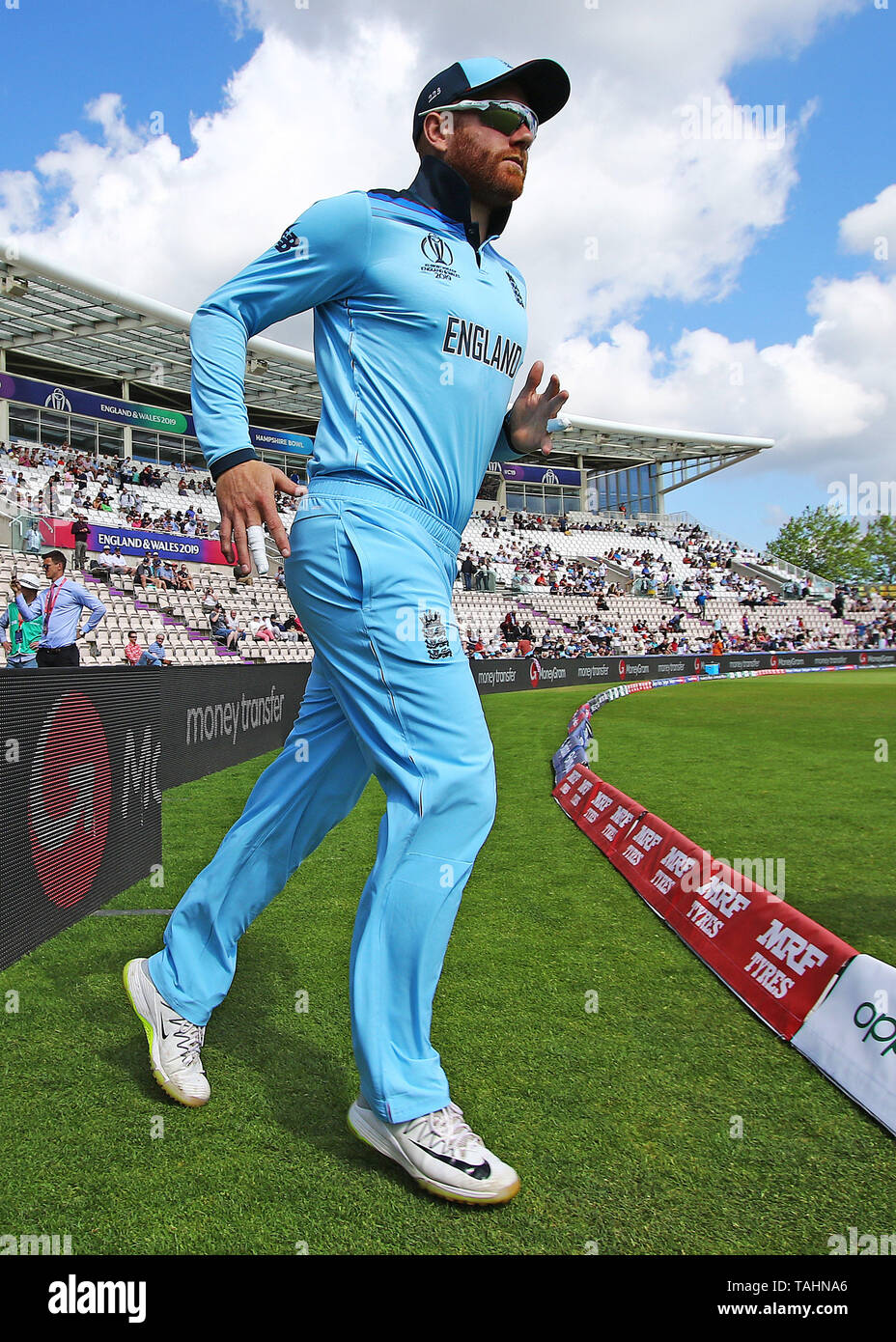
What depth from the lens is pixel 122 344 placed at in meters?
32.6

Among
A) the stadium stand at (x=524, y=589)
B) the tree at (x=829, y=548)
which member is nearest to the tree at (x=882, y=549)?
the tree at (x=829, y=548)

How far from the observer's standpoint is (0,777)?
10.7ft

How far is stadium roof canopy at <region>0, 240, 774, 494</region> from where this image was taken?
27.1 m

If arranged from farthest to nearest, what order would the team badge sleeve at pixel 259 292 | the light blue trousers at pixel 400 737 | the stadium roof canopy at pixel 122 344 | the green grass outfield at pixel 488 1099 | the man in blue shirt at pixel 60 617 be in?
the stadium roof canopy at pixel 122 344
the man in blue shirt at pixel 60 617
the team badge sleeve at pixel 259 292
the light blue trousers at pixel 400 737
the green grass outfield at pixel 488 1099

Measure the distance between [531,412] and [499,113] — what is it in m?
0.82

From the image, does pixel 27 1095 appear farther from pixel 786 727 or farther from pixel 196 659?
pixel 196 659

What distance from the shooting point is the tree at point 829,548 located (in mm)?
72000

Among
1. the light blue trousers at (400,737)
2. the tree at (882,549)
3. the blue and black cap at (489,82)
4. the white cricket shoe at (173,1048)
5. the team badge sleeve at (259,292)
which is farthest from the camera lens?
the tree at (882,549)

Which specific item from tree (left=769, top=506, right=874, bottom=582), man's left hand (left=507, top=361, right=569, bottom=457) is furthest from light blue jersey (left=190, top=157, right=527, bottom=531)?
tree (left=769, top=506, right=874, bottom=582)

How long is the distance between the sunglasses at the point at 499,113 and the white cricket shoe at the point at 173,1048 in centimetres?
250

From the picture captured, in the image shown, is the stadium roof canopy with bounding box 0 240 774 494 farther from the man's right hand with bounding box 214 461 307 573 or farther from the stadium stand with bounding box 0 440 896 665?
the man's right hand with bounding box 214 461 307 573

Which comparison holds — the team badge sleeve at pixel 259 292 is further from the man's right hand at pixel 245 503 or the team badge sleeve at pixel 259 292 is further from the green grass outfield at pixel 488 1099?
the green grass outfield at pixel 488 1099

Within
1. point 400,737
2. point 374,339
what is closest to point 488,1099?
point 400,737
